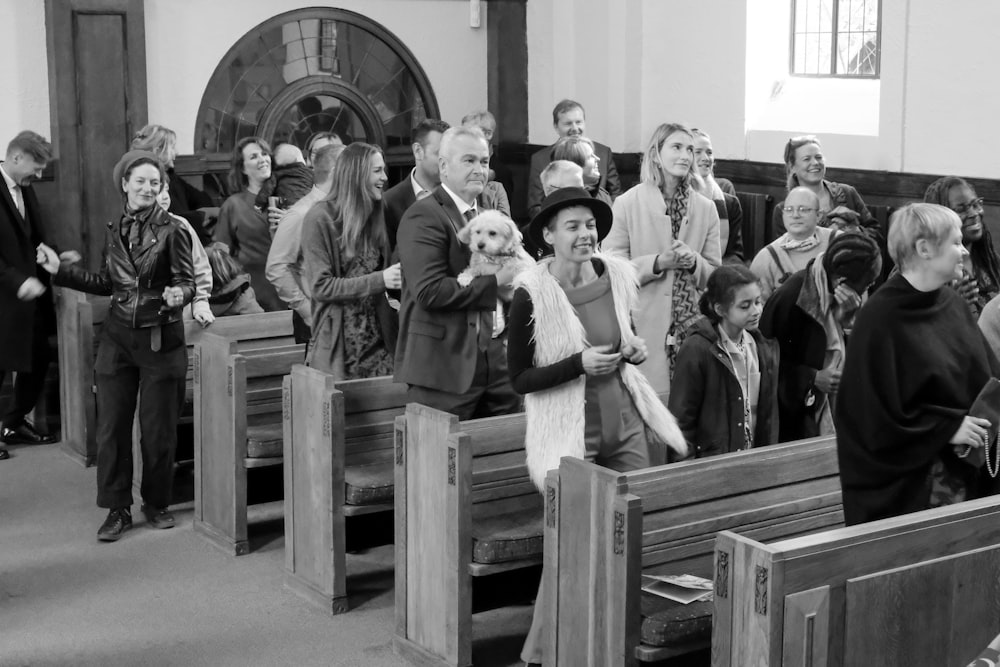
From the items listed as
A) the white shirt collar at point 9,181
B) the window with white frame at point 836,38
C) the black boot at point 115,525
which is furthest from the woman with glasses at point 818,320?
the white shirt collar at point 9,181

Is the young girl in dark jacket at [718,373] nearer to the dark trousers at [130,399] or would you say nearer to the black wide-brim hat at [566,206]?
the black wide-brim hat at [566,206]

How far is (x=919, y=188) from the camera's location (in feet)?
25.3

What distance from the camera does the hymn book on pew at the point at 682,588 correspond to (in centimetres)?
402

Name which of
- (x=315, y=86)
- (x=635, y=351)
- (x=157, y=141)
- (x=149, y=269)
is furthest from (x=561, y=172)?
(x=315, y=86)

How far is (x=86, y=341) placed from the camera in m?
7.55

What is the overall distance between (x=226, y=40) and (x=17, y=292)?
9.60 ft

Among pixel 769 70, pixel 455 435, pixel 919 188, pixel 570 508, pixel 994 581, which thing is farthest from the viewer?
pixel 769 70

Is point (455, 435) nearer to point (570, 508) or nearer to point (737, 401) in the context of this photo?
point (570, 508)

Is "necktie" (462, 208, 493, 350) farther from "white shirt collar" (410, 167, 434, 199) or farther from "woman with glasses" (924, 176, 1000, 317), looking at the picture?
"woman with glasses" (924, 176, 1000, 317)

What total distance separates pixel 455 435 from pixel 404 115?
6.50 m

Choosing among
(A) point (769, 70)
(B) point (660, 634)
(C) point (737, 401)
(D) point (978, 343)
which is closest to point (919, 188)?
(A) point (769, 70)

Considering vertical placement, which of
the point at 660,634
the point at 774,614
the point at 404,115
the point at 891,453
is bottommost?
the point at 660,634

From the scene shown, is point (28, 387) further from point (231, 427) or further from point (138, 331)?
point (231, 427)

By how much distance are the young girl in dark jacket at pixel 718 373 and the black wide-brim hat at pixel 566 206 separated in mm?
Result: 544
